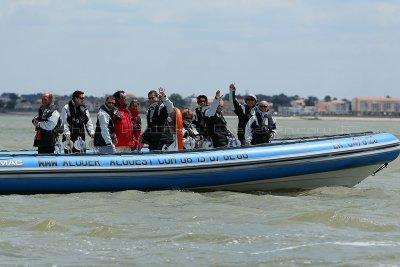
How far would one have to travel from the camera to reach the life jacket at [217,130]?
11906 mm

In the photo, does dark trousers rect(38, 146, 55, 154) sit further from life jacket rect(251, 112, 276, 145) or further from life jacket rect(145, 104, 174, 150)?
life jacket rect(251, 112, 276, 145)

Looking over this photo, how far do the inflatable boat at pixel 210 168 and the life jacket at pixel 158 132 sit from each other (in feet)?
1.57

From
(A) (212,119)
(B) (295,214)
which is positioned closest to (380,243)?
(B) (295,214)

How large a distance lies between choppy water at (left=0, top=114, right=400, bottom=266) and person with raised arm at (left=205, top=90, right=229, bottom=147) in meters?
0.85

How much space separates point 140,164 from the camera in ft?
36.7

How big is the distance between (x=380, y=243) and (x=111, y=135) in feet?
14.3

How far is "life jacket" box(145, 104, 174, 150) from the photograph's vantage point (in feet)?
38.0

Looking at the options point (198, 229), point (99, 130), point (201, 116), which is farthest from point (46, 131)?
point (198, 229)

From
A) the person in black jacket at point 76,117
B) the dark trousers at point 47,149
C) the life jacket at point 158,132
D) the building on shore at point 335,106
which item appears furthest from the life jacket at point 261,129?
the building on shore at point 335,106

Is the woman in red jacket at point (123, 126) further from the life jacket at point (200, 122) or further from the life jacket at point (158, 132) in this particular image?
the life jacket at point (200, 122)

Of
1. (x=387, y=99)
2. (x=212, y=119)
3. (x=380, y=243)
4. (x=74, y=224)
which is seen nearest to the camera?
(x=380, y=243)

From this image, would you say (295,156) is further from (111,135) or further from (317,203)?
(111,135)

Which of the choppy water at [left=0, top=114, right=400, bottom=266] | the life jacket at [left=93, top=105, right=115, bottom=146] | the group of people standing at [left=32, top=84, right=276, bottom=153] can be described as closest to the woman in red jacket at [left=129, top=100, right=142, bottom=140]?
the group of people standing at [left=32, top=84, right=276, bottom=153]

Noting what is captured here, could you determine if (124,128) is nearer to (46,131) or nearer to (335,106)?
(46,131)
